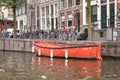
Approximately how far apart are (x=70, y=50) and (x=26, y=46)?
37.3 ft

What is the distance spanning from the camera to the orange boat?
28.8 metres

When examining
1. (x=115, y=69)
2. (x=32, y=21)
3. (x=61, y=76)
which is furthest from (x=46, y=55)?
(x=32, y=21)

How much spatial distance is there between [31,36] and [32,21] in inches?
605

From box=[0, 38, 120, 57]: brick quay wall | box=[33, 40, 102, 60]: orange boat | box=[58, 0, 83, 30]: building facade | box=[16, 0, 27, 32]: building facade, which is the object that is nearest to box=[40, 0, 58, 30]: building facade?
box=[58, 0, 83, 30]: building facade

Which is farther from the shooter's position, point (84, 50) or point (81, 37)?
point (81, 37)

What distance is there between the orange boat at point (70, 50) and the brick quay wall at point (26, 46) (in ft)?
3.08

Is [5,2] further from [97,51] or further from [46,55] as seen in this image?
[97,51]

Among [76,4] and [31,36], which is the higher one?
[76,4]

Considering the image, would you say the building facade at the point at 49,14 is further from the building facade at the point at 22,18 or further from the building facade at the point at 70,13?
the building facade at the point at 22,18

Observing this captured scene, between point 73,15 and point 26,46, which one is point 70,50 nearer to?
point 26,46

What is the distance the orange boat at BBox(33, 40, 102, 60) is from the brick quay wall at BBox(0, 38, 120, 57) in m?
0.94

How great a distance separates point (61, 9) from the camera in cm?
5025

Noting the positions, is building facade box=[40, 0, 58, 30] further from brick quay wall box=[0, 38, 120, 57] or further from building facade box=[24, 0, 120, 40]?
brick quay wall box=[0, 38, 120, 57]

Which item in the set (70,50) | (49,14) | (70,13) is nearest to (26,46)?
(70,13)
